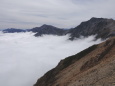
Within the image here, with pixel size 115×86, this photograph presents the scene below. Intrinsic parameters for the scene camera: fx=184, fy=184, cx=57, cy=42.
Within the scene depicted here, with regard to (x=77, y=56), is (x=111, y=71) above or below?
below

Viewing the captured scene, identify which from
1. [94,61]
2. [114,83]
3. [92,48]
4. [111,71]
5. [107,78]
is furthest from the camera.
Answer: [92,48]

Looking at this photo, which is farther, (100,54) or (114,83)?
(100,54)

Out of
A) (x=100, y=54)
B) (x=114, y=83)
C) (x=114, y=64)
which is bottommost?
(x=114, y=83)

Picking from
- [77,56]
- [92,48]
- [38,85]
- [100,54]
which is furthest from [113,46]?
[38,85]

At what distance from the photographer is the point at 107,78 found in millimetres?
25969

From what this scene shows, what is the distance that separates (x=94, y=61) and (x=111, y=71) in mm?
16502

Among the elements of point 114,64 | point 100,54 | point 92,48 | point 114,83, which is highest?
point 92,48

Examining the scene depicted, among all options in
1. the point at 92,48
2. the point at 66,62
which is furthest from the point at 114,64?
the point at 66,62

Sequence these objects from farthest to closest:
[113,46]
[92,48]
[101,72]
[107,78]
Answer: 1. [92,48]
2. [113,46]
3. [101,72]
4. [107,78]

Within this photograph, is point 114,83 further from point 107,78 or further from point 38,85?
point 38,85

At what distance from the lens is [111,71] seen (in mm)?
27766

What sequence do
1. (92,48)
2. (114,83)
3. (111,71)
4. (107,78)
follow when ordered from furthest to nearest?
(92,48) < (111,71) < (107,78) < (114,83)

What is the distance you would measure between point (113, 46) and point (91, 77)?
19791mm

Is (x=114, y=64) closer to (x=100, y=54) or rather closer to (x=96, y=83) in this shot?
(x=96, y=83)
